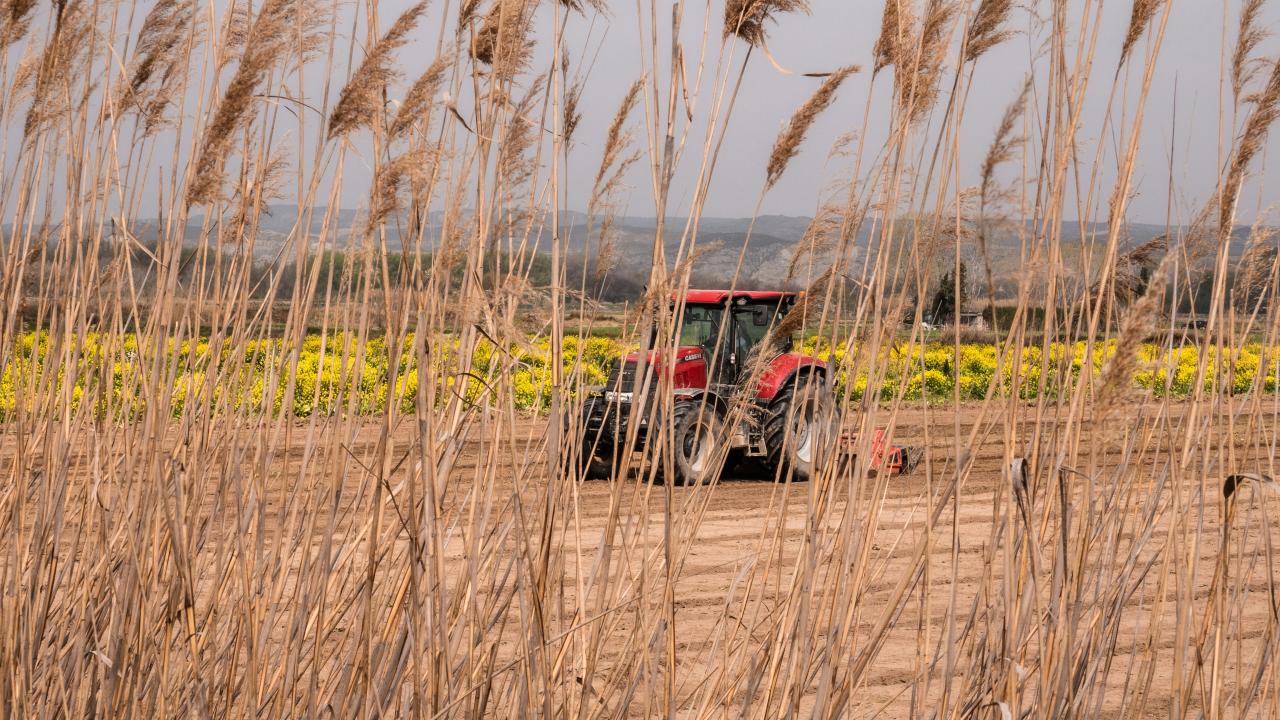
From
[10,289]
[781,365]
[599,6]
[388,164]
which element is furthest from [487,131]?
[781,365]

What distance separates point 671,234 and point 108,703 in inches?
39.0

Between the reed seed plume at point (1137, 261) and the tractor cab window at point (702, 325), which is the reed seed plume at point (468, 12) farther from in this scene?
the tractor cab window at point (702, 325)

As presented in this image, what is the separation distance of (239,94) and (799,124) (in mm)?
742

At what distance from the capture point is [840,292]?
1.72m

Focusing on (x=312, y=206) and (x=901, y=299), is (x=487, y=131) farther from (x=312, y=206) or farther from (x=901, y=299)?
(x=901, y=299)

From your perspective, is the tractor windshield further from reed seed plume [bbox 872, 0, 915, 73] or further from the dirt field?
reed seed plume [bbox 872, 0, 915, 73]

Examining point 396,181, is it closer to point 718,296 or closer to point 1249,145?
point 1249,145

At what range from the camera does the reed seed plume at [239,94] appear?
1.43m

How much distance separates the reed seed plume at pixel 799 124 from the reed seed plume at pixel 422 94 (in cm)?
48

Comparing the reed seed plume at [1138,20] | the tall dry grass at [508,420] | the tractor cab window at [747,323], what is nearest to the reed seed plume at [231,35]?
the tall dry grass at [508,420]

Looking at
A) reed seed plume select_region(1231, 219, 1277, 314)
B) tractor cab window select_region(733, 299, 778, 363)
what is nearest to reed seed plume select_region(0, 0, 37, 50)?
reed seed plume select_region(1231, 219, 1277, 314)

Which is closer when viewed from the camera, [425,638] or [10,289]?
[425,638]

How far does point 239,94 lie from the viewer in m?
1.43

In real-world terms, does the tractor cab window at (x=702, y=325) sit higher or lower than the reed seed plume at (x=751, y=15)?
lower
